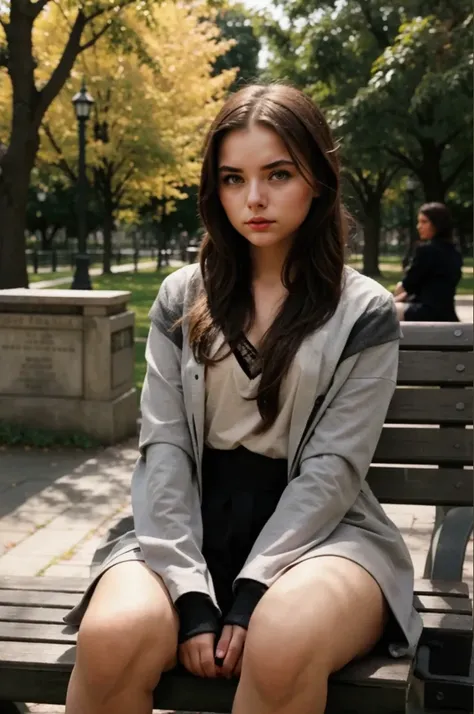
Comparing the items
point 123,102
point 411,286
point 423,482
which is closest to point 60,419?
point 411,286

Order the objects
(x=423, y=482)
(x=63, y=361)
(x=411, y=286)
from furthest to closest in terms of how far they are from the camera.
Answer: (x=411, y=286) → (x=63, y=361) → (x=423, y=482)

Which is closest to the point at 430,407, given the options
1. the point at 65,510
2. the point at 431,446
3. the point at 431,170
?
the point at 431,446

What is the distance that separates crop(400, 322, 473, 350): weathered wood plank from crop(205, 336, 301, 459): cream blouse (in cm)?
80

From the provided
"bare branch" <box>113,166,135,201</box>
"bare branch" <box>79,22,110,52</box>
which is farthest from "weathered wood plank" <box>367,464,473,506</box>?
"bare branch" <box>113,166,135,201</box>

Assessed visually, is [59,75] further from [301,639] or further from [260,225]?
[301,639]

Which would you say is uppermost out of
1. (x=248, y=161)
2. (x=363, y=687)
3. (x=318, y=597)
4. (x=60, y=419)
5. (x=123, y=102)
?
(x=123, y=102)

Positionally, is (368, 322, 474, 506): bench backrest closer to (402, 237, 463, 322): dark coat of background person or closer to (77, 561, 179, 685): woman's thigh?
(77, 561, 179, 685): woman's thigh

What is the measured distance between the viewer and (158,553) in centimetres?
279

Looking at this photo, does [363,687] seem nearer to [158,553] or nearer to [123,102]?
[158,553]

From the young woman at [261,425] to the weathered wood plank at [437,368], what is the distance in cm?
56

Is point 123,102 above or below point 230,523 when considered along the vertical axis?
above

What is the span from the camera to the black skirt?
2912mm

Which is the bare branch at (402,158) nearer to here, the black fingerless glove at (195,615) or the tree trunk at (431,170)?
the tree trunk at (431,170)

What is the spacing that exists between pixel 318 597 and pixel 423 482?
106cm
